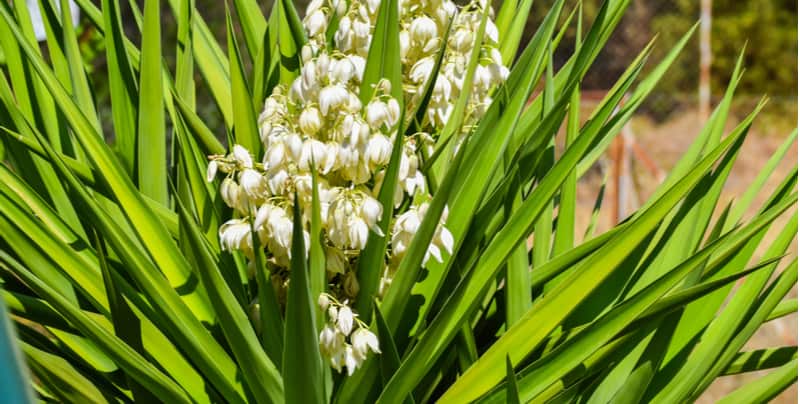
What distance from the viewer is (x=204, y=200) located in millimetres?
1194

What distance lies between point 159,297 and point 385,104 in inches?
11.5

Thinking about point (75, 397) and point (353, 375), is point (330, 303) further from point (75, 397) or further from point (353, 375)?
point (75, 397)

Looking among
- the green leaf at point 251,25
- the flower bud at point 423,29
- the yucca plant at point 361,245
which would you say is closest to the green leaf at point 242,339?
the yucca plant at point 361,245

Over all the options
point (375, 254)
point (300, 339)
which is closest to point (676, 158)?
point (375, 254)

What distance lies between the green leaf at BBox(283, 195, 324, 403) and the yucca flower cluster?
39 mm

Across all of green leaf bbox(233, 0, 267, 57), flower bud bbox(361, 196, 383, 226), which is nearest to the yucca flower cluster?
flower bud bbox(361, 196, 383, 226)

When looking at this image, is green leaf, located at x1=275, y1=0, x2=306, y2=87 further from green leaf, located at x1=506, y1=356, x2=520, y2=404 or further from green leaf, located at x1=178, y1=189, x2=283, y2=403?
green leaf, located at x1=506, y1=356, x2=520, y2=404

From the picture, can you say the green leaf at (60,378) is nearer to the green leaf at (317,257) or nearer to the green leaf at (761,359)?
the green leaf at (317,257)

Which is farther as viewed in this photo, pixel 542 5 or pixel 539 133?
pixel 542 5

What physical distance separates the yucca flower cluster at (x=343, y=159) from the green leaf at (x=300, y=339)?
4 centimetres

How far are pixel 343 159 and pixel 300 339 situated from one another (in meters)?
0.18

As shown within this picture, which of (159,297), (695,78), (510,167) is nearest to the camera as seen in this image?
(159,297)

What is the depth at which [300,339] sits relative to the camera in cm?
90

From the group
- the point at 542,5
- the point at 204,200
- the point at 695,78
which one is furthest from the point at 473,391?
the point at 695,78
